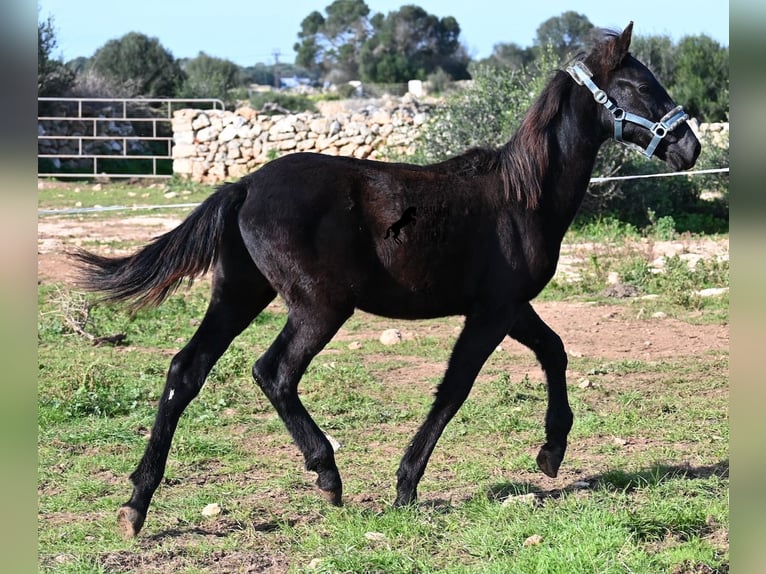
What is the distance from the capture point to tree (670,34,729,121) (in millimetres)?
27922

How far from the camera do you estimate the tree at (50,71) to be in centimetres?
2517

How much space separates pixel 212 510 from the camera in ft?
15.0

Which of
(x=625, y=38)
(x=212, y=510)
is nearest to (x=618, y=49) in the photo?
(x=625, y=38)

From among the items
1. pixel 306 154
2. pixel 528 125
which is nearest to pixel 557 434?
pixel 528 125

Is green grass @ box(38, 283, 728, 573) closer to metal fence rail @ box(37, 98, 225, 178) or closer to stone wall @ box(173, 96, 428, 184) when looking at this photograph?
stone wall @ box(173, 96, 428, 184)

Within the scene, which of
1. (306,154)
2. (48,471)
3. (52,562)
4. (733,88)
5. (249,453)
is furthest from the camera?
(249,453)

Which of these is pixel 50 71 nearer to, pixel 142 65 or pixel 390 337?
pixel 142 65

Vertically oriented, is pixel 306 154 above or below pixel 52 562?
above

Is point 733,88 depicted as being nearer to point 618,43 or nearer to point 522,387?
point 618,43

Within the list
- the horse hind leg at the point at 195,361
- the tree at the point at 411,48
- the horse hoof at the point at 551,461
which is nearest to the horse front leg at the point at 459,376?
the horse hoof at the point at 551,461

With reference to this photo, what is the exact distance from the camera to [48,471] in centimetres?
532

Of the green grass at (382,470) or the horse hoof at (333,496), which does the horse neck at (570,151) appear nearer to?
the green grass at (382,470)

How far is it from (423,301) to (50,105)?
22.8 meters

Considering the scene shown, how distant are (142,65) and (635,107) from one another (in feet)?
106
